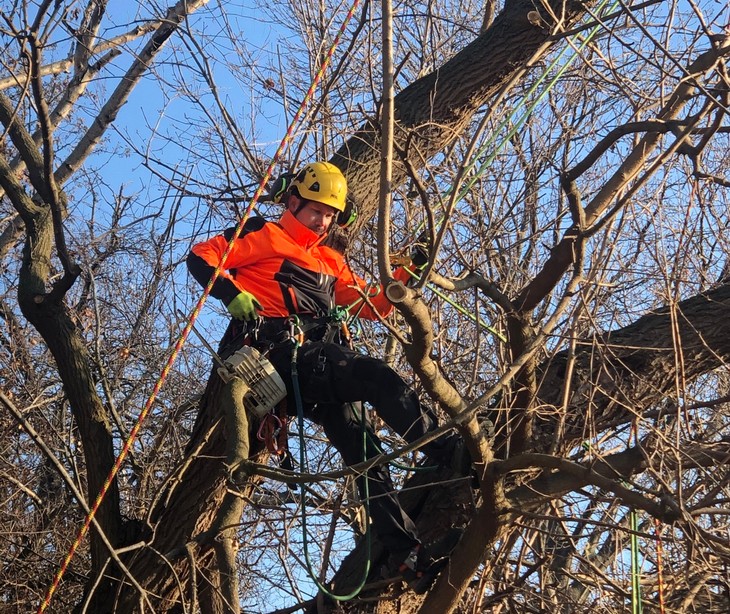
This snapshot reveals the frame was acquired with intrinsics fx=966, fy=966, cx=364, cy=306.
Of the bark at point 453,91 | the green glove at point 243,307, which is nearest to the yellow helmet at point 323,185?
the bark at point 453,91

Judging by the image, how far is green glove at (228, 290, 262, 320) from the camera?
4.31 meters

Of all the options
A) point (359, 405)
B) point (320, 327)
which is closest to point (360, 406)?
point (359, 405)

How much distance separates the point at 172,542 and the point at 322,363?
1013mm

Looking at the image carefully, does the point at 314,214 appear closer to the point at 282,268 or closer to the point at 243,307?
the point at 282,268

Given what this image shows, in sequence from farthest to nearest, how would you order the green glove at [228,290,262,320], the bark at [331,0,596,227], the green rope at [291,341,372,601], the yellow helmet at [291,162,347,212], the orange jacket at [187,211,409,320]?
the bark at [331,0,596,227], the yellow helmet at [291,162,347,212], the orange jacket at [187,211,409,320], the green glove at [228,290,262,320], the green rope at [291,341,372,601]

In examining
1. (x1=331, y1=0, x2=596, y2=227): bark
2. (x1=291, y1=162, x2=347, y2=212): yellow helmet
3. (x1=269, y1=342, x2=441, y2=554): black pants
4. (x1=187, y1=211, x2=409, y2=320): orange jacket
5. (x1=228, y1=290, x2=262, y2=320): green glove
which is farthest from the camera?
(x1=331, y1=0, x2=596, y2=227): bark

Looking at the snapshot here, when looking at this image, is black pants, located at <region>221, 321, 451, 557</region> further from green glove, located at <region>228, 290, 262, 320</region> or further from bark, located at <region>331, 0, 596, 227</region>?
bark, located at <region>331, 0, 596, 227</region>

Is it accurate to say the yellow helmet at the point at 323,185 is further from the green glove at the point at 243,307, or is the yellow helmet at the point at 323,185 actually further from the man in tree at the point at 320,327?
the green glove at the point at 243,307

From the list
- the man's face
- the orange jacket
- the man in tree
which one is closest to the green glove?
the man in tree

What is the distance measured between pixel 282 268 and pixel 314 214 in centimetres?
35

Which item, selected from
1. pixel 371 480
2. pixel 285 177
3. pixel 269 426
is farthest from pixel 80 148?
pixel 371 480

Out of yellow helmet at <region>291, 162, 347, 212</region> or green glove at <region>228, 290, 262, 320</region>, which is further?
yellow helmet at <region>291, 162, 347, 212</region>

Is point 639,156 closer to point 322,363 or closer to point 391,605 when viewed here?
point 322,363

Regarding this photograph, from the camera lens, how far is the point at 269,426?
14.0 ft
